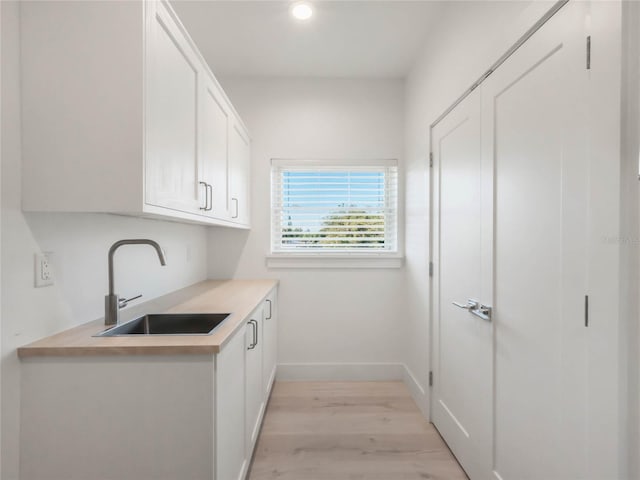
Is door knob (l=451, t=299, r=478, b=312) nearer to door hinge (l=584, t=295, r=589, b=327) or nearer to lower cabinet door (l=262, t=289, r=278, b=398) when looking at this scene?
door hinge (l=584, t=295, r=589, b=327)

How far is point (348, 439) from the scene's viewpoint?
197cm

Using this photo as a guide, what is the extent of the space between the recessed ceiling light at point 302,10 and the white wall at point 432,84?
0.85 m

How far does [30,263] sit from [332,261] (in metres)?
2.05

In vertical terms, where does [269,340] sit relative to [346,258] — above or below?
below

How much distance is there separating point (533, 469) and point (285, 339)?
6.52 ft

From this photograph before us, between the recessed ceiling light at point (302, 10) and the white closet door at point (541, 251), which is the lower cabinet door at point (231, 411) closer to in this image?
the white closet door at point (541, 251)

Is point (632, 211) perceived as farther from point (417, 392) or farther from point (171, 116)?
point (417, 392)

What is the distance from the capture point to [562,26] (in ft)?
3.33

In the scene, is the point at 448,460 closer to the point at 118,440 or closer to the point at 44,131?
the point at 118,440

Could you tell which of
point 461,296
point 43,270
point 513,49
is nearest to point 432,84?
point 513,49

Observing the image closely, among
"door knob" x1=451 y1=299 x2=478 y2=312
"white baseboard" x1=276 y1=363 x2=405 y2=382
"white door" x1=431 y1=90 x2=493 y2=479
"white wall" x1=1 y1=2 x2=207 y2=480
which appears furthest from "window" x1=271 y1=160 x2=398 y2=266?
"white wall" x1=1 y1=2 x2=207 y2=480

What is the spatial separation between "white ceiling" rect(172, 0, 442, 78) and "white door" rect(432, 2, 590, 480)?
82cm

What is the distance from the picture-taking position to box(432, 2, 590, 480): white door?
3.22ft

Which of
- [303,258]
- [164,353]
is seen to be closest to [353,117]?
[303,258]
